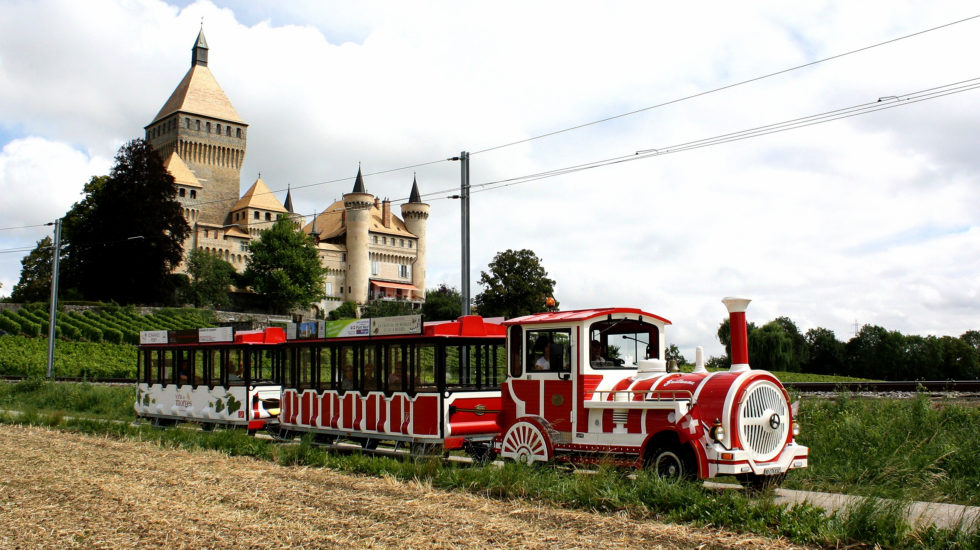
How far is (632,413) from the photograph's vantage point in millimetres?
10875

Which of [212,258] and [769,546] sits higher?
[212,258]

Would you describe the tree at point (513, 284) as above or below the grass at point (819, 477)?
above

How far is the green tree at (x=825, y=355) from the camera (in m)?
72.1

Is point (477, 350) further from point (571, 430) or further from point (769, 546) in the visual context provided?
point (769, 546)

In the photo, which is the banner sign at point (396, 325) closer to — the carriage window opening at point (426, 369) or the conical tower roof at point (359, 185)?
the carriage window opening at point (426, 369)

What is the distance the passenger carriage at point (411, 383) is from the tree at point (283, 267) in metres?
73.5

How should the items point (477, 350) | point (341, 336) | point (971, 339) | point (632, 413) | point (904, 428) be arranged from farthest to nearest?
point (971, 339)
point (341, 336)
point (477, 350)
point (904, 428)
point (632, 413)

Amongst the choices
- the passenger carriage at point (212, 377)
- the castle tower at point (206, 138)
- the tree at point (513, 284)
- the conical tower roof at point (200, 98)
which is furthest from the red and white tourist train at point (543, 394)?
the conical tower roof at point (200, 98)

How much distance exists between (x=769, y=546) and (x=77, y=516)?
24.2ft

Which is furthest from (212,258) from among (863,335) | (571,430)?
(571,430)

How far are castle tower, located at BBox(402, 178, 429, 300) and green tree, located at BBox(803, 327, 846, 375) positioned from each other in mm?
55998

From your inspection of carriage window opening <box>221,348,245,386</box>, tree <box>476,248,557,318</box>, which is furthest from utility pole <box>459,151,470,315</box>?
tree <box>476,248,557,318</box>

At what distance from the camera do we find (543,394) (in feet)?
40.1

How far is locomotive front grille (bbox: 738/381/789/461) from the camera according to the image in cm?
998
